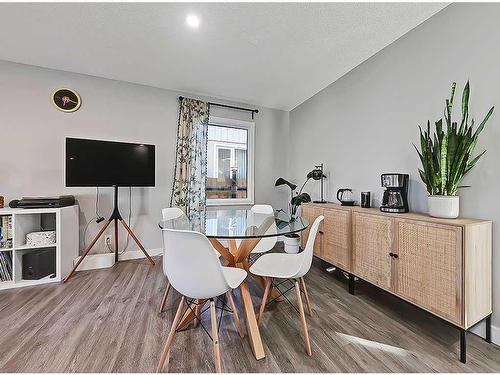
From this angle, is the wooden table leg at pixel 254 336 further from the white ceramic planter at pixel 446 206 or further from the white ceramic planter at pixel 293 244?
the white ceramic planter at pixel 293 244

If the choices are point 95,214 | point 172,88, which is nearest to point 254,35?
point 172,88

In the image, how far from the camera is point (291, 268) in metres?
1.71

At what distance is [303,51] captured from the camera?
96.0 inches

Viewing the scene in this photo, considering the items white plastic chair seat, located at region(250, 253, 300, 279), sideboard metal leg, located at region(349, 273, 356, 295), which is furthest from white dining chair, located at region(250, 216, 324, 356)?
sideboard metal leg, located at region(349, 273, 356, 295)

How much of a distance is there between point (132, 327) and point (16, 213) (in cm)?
192

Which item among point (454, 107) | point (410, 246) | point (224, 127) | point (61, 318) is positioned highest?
point (224, 127)

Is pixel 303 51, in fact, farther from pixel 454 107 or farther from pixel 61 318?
pixel 61 318

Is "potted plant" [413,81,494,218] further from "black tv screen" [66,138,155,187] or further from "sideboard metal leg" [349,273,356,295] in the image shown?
"black tv screen" [66,138,155,187]

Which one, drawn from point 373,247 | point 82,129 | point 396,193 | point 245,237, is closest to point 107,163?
point 82,129

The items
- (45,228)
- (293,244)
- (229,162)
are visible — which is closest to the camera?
(45,228)

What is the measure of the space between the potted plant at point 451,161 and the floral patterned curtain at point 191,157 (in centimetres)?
287

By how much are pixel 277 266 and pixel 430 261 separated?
3.73 ft

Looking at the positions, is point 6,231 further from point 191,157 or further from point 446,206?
point 446,206

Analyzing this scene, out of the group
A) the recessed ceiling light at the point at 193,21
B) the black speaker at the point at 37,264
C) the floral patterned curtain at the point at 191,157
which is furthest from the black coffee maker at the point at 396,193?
the black speaker at the point at 37,264
